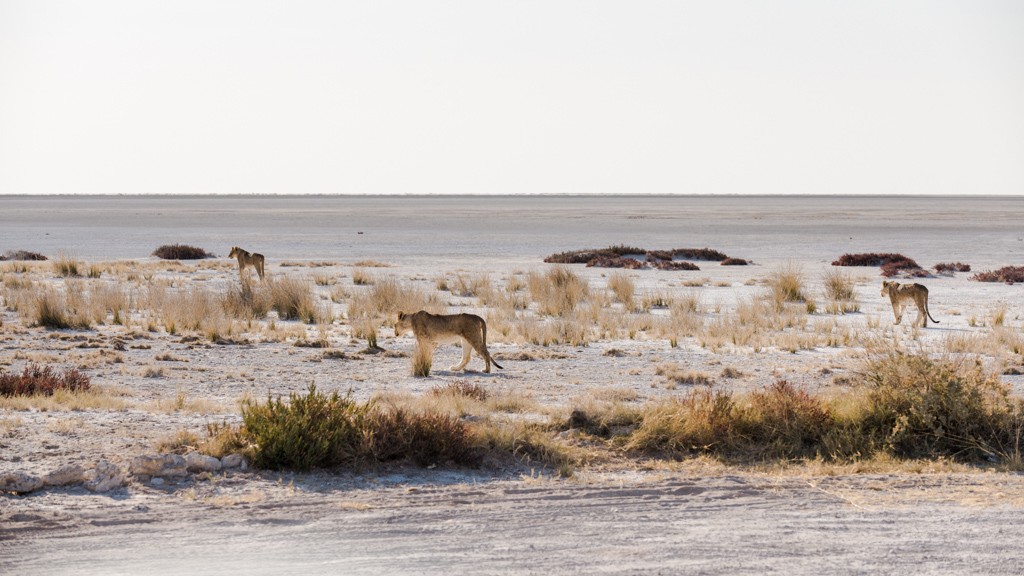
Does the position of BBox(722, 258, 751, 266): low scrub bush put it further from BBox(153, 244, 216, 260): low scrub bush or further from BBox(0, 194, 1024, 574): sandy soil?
BBox(0, 194, 1024, 574): sandy soil

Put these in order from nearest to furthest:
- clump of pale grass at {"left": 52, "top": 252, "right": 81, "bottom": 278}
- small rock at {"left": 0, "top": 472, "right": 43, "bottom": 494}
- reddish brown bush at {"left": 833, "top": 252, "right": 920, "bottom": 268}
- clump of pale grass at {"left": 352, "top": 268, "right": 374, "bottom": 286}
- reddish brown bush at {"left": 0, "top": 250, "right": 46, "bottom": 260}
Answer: small rock at {"left": 0, "top": 472, "right": 43, "bottom": 494}
clump of pale grass at {"left": 352, "top": 268, "right": 374, "bottom": 286}
clump of pale grass at {"left": 52, "top": 252, "right": 81, "bottom": 278}
reddish brown bush at {"left": 833, "top": 252, "right": 920, "bottom": 268}
reddish brown bush at {"left": 0, "top": 250, "right": 46, "bottom": 260}

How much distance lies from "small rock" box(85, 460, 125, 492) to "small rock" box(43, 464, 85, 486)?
0.24 ft

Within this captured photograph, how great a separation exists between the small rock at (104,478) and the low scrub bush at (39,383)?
380cm

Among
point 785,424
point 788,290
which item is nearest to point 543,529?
point 785,424

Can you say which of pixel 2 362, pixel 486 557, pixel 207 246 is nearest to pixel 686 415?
pixel 486 557

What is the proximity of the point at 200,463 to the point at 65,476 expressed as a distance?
3.38ft

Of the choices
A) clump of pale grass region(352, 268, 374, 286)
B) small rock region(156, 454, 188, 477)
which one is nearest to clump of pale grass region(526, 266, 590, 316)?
clump of pale grass region(352, 268, 374, 286)

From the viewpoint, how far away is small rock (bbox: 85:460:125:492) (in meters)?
8.16

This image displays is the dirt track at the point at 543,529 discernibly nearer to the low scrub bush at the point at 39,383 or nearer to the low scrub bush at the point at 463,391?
the low scrub bush at the point at 463,391

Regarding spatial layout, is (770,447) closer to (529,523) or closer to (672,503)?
(672,503)

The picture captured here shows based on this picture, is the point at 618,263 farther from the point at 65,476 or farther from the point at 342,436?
the point at 65,476

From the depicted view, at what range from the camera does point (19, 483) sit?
8.05 m

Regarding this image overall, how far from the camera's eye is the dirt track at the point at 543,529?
6.43m

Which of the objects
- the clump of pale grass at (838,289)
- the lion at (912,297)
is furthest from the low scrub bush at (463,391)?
the clump of pale grass at (838,289)
